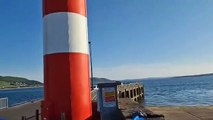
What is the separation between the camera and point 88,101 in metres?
7.81

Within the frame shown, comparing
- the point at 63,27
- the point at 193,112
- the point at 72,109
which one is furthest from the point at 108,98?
the point at 193,112

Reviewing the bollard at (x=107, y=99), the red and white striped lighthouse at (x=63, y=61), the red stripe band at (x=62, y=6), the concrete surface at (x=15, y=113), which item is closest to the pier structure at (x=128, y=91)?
the concrete surface at (x=15, y=113)

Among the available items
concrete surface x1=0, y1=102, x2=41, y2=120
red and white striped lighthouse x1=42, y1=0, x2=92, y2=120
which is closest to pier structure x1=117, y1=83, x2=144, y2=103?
concrete surface x1=0, y1=102, x2=41, y2=120

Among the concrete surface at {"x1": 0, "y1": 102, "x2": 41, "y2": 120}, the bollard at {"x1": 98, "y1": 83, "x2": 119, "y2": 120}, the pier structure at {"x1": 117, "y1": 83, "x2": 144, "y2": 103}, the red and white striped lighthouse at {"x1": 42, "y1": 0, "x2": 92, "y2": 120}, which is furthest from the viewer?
the pier structure at {"x1": 117, "y1": 83, "x2": 144, "y2": 103}

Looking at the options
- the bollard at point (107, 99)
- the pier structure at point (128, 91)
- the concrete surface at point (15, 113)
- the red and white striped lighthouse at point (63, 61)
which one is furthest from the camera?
the pier structure at point (128, 91)

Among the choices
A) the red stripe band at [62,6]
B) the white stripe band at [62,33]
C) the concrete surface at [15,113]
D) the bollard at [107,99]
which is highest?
the red stripe band at [62,6]

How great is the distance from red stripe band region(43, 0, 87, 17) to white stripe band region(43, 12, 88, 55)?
10 cm

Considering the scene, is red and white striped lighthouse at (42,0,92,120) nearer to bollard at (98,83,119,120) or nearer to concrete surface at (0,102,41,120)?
bollard at (98,83,119,120)

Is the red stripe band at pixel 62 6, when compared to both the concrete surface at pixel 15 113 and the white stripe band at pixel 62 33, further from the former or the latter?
the concrete surface at pixel 15 113

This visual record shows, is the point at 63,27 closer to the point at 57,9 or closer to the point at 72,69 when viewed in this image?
the point at 57,9

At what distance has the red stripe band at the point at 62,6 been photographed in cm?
732

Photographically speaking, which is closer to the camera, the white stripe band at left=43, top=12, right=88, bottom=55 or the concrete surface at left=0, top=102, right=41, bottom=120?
the white stripe band at left=43, top=12, right=88, bottom=55

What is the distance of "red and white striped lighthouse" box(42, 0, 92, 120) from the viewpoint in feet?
23.9

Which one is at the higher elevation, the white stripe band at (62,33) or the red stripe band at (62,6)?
the red stripe band at (62,6)
